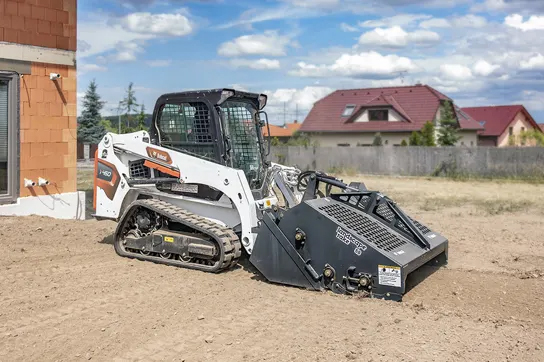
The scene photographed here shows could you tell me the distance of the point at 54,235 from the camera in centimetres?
985

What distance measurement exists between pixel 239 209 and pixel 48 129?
5.83 meters

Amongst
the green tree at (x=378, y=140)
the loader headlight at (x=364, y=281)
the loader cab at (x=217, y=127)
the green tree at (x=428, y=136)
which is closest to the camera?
the loader headlight at (x=364, y=281)

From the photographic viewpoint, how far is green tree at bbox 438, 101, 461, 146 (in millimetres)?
37938

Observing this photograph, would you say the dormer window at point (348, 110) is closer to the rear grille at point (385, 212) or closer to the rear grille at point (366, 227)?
the rear grille at point (385, 212)

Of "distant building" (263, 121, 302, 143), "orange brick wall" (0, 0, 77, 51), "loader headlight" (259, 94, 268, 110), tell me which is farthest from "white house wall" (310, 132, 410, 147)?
"loader headlight" (259, 94, 268, 110)

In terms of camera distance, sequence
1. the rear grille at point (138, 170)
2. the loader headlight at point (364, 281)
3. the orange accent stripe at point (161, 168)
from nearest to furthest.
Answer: the loader headlight at point (364, 281), the orange accent stripe at point (161, 168), the rear grille at point (138, 170)

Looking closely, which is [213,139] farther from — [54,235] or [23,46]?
[23,46]

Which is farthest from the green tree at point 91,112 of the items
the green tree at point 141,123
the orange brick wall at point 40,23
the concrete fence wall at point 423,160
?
the orange brick wall at point 40,23

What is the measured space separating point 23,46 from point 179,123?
471 centimetres

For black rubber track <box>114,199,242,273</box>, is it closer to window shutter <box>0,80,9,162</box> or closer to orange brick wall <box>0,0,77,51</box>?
window shutter <box>0,80,9,162</box>

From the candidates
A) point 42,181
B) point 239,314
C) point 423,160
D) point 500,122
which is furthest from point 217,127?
point 500,122

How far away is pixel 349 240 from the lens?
21.0 ft

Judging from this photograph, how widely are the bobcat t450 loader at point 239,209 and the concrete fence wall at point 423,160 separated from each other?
72.1 feet

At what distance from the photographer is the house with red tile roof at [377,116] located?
43.8 m
